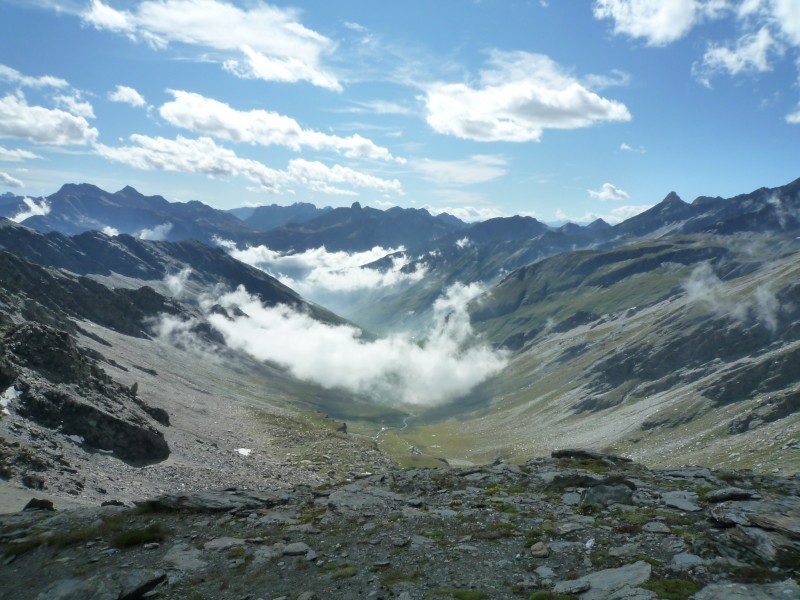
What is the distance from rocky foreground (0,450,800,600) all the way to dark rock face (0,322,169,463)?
126 feet

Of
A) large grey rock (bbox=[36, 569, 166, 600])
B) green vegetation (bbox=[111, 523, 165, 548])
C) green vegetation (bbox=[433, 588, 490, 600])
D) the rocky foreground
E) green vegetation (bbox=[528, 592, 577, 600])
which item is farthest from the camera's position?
green vegetation (bbox=[111, 523, 165, 548])

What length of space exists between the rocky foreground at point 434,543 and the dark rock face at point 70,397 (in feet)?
126

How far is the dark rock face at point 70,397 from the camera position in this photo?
64.4 m

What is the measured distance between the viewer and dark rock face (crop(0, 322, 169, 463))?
64438 mm

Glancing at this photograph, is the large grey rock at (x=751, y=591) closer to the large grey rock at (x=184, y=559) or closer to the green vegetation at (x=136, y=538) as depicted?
the large grey rock at (x=184, y=559)

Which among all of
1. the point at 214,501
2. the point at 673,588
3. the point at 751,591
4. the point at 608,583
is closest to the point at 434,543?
the point at 608,583

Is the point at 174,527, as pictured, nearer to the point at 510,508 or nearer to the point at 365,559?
the point at 365,559

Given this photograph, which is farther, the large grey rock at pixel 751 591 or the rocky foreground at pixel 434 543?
the rocky foreground at pixel 434 543

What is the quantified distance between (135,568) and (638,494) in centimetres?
2391

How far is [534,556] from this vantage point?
20.5 metres

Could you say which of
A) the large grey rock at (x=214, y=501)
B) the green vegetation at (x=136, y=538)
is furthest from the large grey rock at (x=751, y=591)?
the green vegetation at (x=136, y=538)

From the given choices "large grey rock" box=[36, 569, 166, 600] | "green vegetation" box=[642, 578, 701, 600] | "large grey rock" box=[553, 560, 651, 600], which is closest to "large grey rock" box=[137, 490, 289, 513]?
"large grey rock" box=[36, 569, 166, 600]

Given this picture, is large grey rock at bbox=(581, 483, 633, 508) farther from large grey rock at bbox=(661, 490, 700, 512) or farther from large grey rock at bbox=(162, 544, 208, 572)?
large grey rock at bbox=(162, 544, 208, 572)

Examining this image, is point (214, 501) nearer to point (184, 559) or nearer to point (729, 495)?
point (184, 559)
